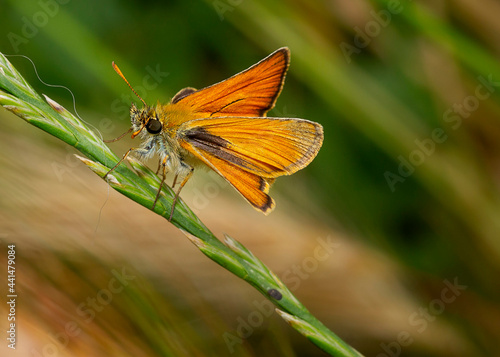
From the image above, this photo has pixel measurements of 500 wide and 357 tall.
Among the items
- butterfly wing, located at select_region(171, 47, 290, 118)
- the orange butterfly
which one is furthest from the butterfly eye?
butterfly wing, located at select_region(171, 47, 290, 118)

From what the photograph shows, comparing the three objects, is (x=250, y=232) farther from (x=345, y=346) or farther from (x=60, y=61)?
(x=60, y=61)

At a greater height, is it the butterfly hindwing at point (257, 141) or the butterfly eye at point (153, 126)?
the butterfly hindwing at point (257, 141)

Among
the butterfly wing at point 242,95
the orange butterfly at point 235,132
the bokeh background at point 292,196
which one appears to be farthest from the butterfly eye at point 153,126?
the bokeh background at point 292,196

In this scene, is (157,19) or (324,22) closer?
(324,22)

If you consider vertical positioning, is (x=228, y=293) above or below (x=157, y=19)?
below

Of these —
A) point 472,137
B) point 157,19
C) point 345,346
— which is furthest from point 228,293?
point 157,19

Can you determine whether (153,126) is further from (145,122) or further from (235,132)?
(235,132)

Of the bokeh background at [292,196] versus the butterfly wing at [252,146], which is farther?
the butterfly wing at [252,146]

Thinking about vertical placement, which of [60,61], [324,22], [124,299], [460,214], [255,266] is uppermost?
[324,22]

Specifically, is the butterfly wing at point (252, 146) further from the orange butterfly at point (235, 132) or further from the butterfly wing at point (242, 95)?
the butterfly wing at point (242, 95)
